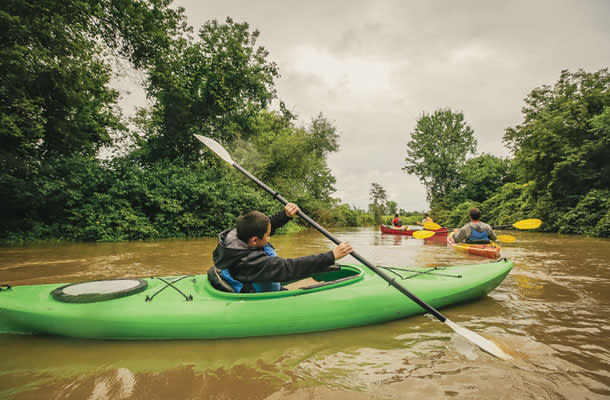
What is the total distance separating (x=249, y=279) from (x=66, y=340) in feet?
5.08

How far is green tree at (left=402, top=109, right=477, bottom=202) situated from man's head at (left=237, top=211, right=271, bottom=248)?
89.6 feet

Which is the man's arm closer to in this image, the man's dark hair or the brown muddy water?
the brown muddy water

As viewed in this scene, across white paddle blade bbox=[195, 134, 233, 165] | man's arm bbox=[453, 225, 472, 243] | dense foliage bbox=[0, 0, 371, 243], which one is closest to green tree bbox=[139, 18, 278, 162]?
dense foliage bbox=[0, 0, 371, 243]

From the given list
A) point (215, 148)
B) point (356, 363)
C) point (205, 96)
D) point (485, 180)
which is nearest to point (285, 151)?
point (205, 96)

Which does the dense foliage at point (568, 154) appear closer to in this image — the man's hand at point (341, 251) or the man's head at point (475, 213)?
the man's head at point (475, 213)

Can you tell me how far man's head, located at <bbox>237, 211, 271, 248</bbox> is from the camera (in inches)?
82.7

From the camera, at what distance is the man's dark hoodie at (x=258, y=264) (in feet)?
6.66

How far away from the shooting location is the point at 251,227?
210 centimetres

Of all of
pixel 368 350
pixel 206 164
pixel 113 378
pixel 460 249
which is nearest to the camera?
pixel 113 378

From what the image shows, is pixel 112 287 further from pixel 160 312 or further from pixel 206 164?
pixel 206 164

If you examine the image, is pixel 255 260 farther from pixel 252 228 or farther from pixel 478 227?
pixel 478 227

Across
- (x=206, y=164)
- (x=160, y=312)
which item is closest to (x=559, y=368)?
(x=160, y=312)

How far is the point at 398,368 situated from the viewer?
1.75m

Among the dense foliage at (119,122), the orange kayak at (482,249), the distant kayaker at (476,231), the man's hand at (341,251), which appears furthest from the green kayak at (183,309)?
the dense foliage at (119,122)
